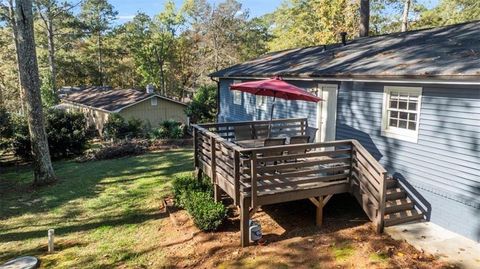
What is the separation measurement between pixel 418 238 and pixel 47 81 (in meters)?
36.5

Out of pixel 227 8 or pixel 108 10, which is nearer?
pixel 227 8

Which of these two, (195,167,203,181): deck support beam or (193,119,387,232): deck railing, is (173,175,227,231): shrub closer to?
(195,167,203,181): deck support beam

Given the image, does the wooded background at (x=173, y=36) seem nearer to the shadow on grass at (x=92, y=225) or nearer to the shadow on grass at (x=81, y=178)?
the shadow on grass at (x=81, y=178)

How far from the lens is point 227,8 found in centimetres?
3447

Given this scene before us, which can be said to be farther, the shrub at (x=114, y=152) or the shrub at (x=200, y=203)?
the shrub at (x=114, y=152)

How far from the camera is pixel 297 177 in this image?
7039 millimetres

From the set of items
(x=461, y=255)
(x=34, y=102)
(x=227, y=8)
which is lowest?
(x=461, y=255)

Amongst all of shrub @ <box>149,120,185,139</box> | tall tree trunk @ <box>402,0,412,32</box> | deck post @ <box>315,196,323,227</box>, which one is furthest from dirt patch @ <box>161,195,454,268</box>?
tall tree trunk @ <box>402,0,412,32</box>

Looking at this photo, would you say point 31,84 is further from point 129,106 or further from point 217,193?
point 129,106

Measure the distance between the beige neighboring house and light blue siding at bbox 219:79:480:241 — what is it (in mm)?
21022

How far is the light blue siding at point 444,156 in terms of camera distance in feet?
20.3

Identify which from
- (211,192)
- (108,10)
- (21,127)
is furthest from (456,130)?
(108,10)

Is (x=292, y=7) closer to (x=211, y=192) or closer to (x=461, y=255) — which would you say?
(x=211, y=192)

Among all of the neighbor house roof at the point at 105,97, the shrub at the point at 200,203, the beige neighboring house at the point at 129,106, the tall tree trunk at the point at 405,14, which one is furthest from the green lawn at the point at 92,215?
the tall tree trunk at the point at 405,14
